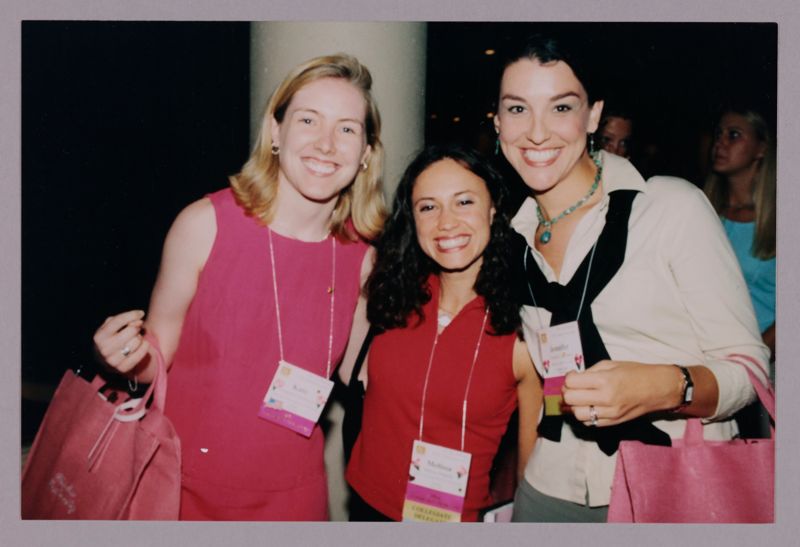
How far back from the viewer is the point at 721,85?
2254 millimetres

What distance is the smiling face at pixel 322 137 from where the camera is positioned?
2.04 m

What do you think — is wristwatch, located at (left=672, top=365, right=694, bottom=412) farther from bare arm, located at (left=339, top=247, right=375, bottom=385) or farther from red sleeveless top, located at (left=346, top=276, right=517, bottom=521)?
bare arm, located at (left=339, top=247, right=375, bottom=385)

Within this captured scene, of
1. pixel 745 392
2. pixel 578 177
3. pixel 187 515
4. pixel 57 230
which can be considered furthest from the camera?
pixel 57 230

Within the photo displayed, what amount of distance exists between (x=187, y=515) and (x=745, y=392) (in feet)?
6.17

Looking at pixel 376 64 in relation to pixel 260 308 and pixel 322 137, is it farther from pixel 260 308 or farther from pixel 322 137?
pixel 260 308

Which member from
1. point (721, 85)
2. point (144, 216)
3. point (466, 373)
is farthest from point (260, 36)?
point (721, 85)

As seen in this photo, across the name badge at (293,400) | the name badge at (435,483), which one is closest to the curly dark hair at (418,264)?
the name badge at (293,400)

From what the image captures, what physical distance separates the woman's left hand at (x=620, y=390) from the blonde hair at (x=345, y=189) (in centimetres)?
106

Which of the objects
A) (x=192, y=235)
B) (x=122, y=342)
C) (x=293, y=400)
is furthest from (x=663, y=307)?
(x=122, y=342)

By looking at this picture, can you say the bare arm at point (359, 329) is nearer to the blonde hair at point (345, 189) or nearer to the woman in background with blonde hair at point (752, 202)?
the blonde hair at point (345, 189)

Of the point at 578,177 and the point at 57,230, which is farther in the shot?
the point at 57,230

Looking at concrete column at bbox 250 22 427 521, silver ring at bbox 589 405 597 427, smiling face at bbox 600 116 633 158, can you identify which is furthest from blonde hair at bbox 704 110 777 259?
concrete column at bbox 250 22 427 521

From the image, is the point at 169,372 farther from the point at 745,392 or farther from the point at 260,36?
the point at 745,392

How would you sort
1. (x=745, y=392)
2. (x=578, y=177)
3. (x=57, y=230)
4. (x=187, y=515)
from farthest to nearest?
(x=57, y=230) < (x=187, y=515) < (x=578, y=177) < (x=745, y=392)
